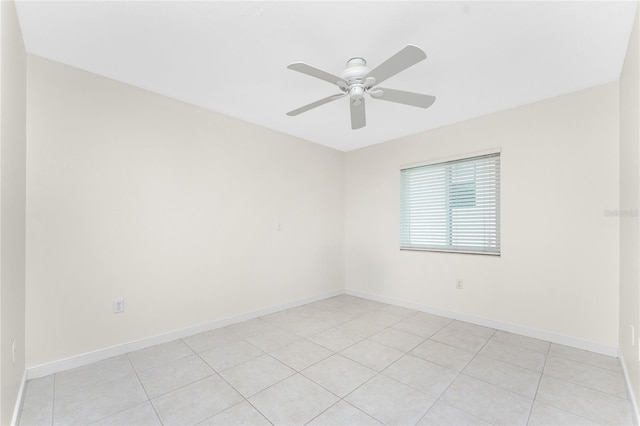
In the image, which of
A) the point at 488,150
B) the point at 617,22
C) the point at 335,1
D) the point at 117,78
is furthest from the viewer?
the point at 488,150

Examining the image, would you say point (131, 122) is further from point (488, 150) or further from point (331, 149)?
point (488, 150)

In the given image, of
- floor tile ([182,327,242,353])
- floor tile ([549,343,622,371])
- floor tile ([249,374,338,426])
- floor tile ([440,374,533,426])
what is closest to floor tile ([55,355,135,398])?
floor tile ([182,327,242,353])

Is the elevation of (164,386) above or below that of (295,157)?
below

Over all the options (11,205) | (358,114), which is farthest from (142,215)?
(358,114)

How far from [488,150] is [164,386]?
374 cm

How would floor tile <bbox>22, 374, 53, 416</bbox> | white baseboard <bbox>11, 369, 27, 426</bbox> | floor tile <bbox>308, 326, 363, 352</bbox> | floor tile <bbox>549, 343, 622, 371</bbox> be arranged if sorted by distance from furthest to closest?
floor tile <bbox>308, 326, 363, 352</bbox>, floor tile <bbox>549, 343, 622, 371</bbox>, floor tile <bbox>22, 374, 53, 416</bbox>, white baseboard <bbox>11, 369, 27, 426</bbox>

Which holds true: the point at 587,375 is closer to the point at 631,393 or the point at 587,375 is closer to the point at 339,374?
the point at 631,393

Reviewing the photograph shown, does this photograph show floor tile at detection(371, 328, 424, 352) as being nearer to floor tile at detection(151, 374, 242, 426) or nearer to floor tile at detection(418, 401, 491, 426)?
floor tile at detection(418, 401, 491, 426)

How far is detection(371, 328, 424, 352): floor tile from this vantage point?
2.64 metres

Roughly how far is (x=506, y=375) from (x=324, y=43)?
2.75 metres

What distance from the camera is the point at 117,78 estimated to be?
2.44m

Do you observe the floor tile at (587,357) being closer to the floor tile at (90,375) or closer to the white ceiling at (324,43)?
the white ceiling at (324,43)

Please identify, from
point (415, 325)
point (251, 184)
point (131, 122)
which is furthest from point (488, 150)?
point (131, 122)

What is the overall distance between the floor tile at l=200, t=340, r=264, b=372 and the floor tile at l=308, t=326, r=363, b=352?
598mm
